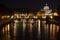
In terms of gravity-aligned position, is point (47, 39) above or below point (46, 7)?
below

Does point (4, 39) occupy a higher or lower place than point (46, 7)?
lower

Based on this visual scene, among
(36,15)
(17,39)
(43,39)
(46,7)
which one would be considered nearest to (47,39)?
(43,39)

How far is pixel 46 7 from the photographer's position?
14900 cm

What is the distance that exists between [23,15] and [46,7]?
3613 centimetres

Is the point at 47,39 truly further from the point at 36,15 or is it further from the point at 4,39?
the point at 36,15

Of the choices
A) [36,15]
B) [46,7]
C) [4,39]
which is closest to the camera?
[4,39]

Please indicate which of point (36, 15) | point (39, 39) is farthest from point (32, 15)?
point (39, 39)

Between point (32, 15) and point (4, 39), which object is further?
point (32, 15)

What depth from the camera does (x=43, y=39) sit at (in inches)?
744

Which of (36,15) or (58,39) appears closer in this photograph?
(58,39)

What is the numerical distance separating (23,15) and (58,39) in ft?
318

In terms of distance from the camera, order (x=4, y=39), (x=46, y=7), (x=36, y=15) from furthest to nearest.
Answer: (x=46, y=7), (x=36, y=15), (x=4, y=39)

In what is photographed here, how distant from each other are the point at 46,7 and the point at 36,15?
38484 millimetres

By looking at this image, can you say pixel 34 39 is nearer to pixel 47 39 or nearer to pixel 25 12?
pixel 47 39
